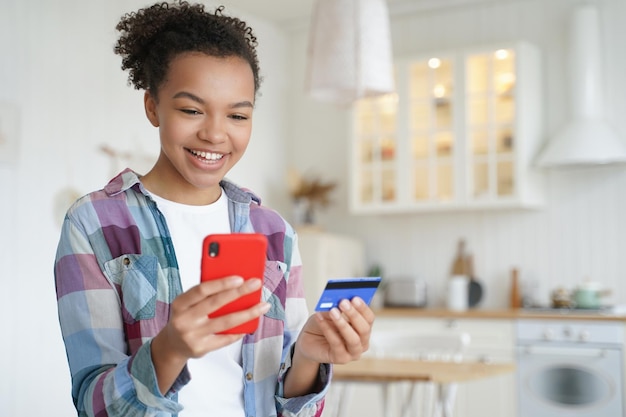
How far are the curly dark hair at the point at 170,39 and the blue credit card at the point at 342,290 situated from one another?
0.35 metres

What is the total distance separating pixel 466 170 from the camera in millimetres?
5051

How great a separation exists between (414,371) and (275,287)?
1.69 m

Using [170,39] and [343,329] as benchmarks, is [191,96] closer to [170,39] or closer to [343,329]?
[170,39]

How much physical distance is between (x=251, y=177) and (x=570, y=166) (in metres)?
2.02

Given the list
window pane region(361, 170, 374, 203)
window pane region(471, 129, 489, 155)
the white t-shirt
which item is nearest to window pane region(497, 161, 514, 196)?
window pane region(471, 129, 489, 155)

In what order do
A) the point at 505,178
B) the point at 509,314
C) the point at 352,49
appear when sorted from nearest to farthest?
the point at 352,49 → the point at 509,314 → the point at 505,178

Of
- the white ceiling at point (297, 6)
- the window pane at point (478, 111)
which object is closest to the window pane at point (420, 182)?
the window pane at point (478, 111)

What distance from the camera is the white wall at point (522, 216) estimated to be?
498 centimetres

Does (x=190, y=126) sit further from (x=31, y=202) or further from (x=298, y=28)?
(x=298, y=28)

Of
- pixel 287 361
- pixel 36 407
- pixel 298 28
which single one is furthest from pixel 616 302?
pixel 287 361

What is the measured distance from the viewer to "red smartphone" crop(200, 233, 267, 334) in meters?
0.95

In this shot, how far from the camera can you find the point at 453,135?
16.8 feet

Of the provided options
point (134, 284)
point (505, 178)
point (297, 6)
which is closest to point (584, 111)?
point (505, 178)

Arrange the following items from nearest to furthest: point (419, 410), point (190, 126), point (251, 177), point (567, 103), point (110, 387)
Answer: point (110, 387) < point (190, 126) < point (419, 410) < point (567, 103) < point (251, 177)
